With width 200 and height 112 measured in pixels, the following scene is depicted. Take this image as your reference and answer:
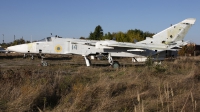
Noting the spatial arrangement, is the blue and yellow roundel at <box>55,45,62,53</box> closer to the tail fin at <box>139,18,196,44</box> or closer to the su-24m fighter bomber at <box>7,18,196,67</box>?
the su-24m fighter bomber at <box>7,18,196,67</box>

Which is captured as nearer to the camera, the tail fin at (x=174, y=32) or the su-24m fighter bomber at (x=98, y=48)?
the su-24m fighter bomber at (x=98, y=48)

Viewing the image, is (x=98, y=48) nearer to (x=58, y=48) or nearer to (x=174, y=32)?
(x=58, y=48)

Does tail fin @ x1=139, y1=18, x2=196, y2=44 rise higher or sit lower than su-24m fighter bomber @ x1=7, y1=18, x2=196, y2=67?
higher

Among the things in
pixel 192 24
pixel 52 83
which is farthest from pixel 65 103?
pixel 192 24

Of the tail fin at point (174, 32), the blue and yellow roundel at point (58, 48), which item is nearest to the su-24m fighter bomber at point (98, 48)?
the blue and yellow roundel at point (58, 48)

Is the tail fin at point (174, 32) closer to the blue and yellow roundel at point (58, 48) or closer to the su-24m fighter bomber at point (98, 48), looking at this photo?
the su-24m fighter bomber at point (98, 48)

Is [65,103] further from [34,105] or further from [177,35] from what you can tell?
[177,35]

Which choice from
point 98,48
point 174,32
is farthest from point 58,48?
point 174,32

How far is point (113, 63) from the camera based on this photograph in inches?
778

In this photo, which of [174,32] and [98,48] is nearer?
[98,48]

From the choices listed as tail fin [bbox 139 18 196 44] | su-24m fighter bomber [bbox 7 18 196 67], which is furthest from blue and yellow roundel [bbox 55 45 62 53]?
tail fin [bbox 139 18 196 44]

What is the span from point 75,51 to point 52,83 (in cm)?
1224

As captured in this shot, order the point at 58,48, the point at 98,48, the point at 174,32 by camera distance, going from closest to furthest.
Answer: the point at 58,48 < the point at 98,48 < the point at 174,32

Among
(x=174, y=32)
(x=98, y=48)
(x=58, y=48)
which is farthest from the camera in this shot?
(x=174, y=32)
